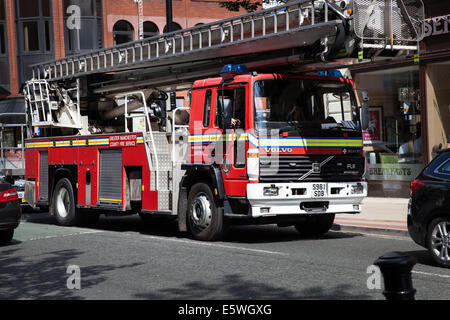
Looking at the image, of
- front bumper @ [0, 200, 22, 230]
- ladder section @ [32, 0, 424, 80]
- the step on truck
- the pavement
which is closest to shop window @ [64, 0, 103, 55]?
the pavement

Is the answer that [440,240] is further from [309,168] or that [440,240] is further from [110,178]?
[110,178]

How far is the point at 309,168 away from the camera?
459 inches

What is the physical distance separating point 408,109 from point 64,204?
1006 centimetres

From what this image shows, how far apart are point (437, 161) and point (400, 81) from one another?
11.1m

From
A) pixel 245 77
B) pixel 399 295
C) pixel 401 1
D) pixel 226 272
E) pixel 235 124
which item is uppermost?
pixel 401 1

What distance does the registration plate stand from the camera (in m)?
11.7

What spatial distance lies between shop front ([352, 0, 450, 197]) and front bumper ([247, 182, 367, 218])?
6488 millimetres

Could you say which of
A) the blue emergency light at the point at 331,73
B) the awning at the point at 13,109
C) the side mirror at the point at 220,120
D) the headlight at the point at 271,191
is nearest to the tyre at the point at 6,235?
the side mirror at the point at 220,120

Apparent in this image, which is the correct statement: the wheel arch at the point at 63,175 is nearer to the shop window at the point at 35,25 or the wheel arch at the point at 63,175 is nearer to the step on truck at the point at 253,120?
the step on truck at the point at 253,120

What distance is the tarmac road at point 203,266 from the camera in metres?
7.70

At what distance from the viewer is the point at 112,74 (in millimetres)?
15859

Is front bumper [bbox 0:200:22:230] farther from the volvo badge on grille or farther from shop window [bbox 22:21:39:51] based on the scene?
shop window [bbox 22:21:39:51]
